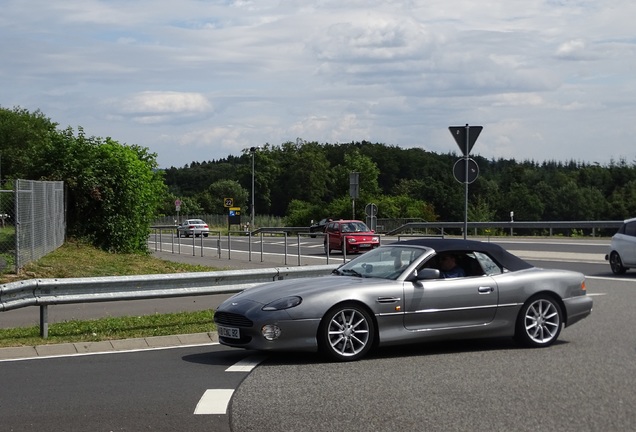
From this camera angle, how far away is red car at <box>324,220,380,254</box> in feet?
128

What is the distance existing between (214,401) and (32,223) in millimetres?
14318

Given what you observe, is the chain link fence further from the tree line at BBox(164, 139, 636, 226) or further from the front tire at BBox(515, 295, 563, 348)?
the tree line at BBox(164, 139, 636, 226)

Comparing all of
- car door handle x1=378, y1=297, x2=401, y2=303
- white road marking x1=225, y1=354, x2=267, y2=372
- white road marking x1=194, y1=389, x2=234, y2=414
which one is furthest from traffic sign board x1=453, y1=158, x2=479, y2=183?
white road marking x1=194, y1=389, x2=234, y2=414

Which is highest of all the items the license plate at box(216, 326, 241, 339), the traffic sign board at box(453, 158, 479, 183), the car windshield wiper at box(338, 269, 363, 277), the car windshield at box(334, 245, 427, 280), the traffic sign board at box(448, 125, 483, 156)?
the traffic sign board at box(448, 125, 483, 156)

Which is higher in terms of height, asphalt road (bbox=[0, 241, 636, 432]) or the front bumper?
the front bumper

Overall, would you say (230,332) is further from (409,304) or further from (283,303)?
(409,304)

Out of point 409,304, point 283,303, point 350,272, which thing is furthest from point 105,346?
point 409,304

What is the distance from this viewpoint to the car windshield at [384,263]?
1075 centimetres

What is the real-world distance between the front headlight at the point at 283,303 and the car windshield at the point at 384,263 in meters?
1.14

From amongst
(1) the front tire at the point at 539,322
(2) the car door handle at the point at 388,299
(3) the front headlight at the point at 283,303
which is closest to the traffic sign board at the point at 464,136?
(1) the front tire at the point at 539,322

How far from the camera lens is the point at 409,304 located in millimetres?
10352

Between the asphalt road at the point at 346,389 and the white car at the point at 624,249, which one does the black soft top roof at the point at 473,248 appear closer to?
the asphalt road at the point at 346,389

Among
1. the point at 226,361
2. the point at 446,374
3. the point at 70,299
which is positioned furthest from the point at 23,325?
the point at 446,374

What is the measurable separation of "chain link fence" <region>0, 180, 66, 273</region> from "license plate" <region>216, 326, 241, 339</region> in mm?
10096
